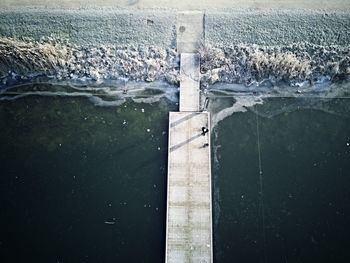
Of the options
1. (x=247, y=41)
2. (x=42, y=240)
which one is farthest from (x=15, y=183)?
(x=247, y=41)

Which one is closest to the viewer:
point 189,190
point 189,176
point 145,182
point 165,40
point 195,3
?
point 189,190

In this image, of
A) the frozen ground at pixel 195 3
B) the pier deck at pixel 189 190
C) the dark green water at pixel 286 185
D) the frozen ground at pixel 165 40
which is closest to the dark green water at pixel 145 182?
the dark green water at pixel 286 185

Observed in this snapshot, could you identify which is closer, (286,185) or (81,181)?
(286,185)

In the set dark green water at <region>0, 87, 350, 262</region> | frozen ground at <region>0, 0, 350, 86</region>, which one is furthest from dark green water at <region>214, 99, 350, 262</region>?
frozen ground at <region>0, 0, 350, 86</region>

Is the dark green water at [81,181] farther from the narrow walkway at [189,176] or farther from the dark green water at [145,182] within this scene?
the narrow walkway at [189,176]

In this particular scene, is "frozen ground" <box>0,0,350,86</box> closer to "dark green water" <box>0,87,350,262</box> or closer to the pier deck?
"dark green water" <box>0,87,350,262</box>

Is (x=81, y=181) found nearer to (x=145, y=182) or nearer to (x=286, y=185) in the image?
(x=145, y=182)

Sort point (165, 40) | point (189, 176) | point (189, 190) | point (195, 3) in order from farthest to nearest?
1. point (195, 3)
2. point (165, 40)
3. point (189, 176)
4. point (189, 190)

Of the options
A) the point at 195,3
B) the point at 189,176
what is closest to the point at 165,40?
the point at 195,3
